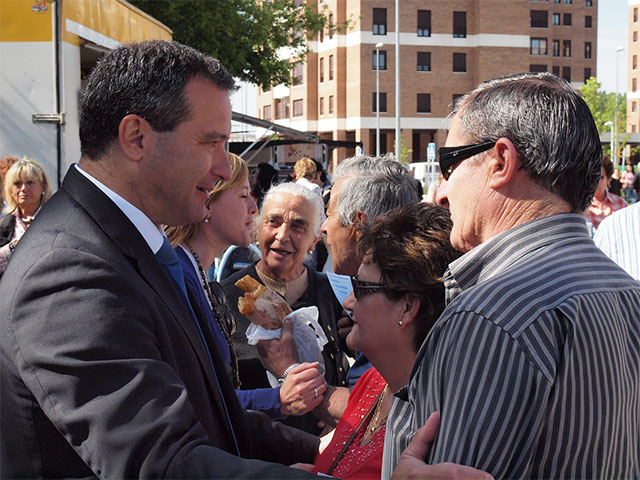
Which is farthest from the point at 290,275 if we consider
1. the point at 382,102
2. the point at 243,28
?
the point at 382,102

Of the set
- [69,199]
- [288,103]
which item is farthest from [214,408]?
[288,103]

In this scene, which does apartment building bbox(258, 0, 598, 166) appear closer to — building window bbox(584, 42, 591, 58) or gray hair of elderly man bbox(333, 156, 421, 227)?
building window bbox(584, 42, 591, 58)

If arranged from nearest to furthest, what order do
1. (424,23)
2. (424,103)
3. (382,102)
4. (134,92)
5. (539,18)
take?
(134,92) → (424,23) → (382,102) → (424,103) → (539,18)

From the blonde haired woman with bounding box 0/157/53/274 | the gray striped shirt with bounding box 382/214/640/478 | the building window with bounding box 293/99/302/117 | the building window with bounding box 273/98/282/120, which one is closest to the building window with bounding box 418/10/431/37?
the building window with bounding box 293/99/302/117

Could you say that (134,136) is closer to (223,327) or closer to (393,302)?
(393,302)

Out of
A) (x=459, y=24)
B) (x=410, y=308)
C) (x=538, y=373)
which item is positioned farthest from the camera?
(x=459, y=24)

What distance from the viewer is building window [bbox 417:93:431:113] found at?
185ft

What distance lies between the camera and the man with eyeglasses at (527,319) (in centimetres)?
146

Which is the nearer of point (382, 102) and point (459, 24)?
point (382, 102)

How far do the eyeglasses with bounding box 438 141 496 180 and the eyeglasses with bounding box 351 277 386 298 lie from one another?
56cm

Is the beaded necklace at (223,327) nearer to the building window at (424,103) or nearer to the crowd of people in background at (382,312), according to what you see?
the crowd of people in background at (382,312)

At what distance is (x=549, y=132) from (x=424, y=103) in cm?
5662

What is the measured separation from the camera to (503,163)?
181cm

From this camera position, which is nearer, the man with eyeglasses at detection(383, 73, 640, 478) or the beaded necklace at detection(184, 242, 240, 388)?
the man with eyeglasses at detection(383, 73, 640, 478)
